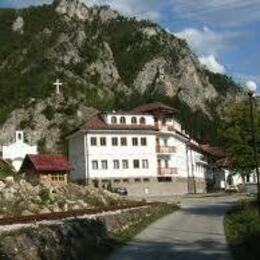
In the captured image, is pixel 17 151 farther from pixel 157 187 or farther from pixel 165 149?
pixel 157 187

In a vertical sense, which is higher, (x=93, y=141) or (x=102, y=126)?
(x=102, y=126)

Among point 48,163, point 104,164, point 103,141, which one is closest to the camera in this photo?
point 48,163

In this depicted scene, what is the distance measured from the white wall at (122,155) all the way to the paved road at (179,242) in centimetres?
6090

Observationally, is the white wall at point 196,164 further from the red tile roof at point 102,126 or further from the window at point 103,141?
the window at point 103,141

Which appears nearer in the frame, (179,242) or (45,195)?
(179,242)

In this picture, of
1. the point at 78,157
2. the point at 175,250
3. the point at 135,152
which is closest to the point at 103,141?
the point at 78,157

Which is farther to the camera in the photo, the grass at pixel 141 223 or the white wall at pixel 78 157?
the white wall at pixel 78 157

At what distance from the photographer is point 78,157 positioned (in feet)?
364

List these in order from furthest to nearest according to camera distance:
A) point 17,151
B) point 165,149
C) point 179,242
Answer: point 17,151
point 165,149
point 179,242

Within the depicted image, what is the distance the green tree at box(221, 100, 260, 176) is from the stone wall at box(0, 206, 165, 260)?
77.5 feet

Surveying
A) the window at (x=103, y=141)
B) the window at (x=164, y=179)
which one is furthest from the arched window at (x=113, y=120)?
the window at (x=164, y=179)

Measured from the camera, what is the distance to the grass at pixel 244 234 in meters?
26.8

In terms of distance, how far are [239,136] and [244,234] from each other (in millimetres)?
27637

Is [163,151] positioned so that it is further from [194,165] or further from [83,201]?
[83,201]
